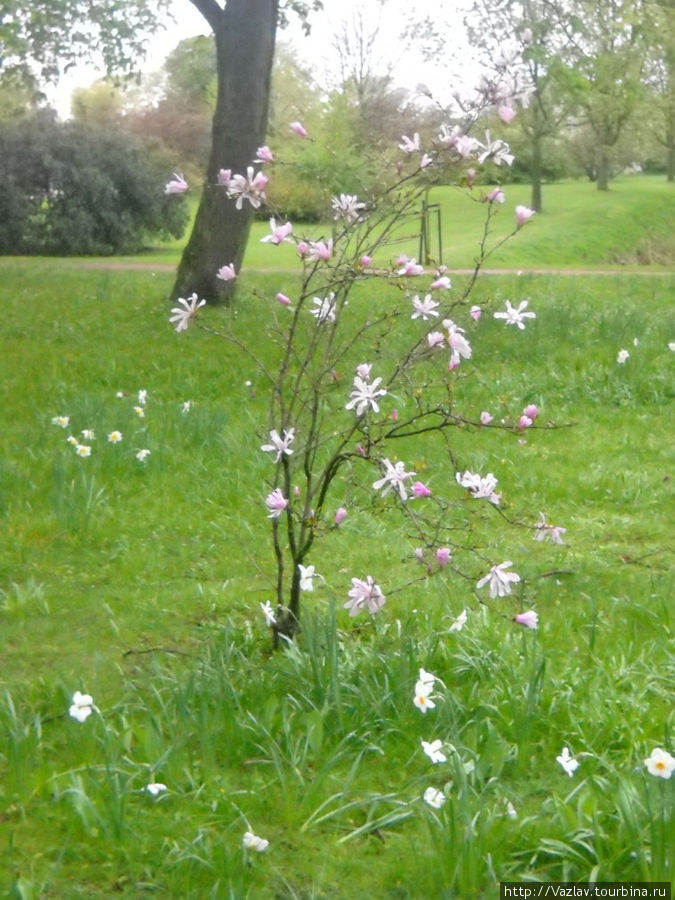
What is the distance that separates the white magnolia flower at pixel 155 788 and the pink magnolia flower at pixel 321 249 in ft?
5.32

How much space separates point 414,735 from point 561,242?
28.9 metres

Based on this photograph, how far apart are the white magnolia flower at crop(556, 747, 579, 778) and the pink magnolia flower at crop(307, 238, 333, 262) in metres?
1.61

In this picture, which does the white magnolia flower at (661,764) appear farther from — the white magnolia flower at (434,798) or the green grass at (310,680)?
the white magnolia flower at (434,798)

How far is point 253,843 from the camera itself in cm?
286

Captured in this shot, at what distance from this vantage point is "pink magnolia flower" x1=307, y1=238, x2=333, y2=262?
12.0 feet

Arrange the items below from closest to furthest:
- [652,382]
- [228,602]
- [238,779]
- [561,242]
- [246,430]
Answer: [238,779]
[228,602]
[246,430]
[652,382]
[561,242]

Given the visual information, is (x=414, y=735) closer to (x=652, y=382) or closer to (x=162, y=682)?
(x=162, y=682)

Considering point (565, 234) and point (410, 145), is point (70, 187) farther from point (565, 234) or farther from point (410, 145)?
point (410, 145)

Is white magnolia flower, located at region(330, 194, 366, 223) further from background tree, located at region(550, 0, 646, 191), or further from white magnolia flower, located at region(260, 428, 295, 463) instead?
background tree, located at region(550, 0, 646, 191)

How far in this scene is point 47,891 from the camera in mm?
2832

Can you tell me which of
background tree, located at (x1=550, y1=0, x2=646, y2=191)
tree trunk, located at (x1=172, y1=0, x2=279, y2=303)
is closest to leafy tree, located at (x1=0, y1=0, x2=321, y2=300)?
tree trunk, located at (x1=172, y1=0, x2=279, y2=303)

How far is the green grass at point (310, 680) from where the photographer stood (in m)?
2.89

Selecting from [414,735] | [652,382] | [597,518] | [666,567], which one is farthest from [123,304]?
[414,735]

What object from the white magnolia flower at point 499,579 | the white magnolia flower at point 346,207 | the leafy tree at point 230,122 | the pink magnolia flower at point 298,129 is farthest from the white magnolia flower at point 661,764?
the leafy tree at point 230,122
